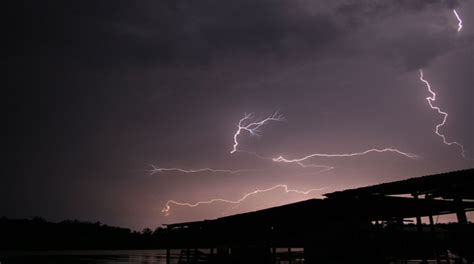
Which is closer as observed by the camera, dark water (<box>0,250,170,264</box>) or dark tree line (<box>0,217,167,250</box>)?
dark water (<box>0,250,170,264</box>)

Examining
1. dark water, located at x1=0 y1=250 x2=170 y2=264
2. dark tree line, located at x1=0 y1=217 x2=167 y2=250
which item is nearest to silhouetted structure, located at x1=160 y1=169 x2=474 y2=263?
dark water, located at x1=0 y1=250 x2=170 y2=264

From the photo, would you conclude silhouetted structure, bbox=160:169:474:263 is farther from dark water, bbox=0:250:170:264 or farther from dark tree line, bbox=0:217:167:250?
dark tree line, bbox=0:217:167:250

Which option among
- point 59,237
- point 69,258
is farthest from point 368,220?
point 59,237

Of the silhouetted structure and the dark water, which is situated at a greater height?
the silhouetted structure

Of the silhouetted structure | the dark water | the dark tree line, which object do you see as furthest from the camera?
the dark tree line

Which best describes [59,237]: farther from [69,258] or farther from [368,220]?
[368,220]

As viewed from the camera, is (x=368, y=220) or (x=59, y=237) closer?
(x=368, y=220)

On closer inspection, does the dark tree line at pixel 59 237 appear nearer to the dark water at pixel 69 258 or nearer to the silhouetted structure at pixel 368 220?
the dark water at pixel 69 258

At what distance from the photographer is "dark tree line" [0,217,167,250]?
97.2 m

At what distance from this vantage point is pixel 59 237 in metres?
102

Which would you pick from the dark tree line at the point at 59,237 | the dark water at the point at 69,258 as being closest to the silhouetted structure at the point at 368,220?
the dark water at the point at 69,258

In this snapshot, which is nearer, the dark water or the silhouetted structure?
the silhouetted structure

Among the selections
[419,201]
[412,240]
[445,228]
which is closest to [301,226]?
[419,201]

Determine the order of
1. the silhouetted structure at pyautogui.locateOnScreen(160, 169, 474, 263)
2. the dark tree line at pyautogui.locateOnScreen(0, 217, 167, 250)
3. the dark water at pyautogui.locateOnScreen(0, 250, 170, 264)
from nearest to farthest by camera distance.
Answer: the silhouetted structure at pyautogui.locateOnScreen(160, 169, 474, 263), the dark water at pyautogui.locateOnScreen(0, 250, 170, 264), the dark tree line at pyautogui.locateOnScreen(0, 217, 167, 250)
